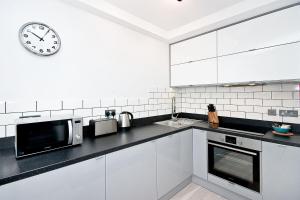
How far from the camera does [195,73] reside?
7.77ft

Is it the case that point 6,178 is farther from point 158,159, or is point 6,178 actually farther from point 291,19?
point 291,19

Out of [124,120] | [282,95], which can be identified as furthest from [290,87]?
[124,120]

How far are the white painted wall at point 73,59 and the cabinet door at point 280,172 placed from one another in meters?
1.67

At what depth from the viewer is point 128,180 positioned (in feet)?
4.73

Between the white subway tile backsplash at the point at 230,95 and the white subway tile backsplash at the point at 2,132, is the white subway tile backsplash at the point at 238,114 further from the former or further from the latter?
the white subway tile backsplash at the point at 2,132

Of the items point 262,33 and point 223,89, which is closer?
point 262,33

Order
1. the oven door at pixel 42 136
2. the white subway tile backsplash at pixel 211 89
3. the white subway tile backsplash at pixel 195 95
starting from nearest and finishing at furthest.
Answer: the oven door at pixel 42 136
the white subway tile backsplash at pixel 211 89
the white subway tile backsplash at pixel 195 95

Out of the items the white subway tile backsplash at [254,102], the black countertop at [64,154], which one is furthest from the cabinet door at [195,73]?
the black countertop at [64,154]

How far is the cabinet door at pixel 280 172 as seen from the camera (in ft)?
4.71

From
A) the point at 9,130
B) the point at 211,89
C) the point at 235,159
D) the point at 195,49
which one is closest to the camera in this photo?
the point at 9,130

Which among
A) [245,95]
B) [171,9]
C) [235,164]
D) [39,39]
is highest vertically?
[171,9]

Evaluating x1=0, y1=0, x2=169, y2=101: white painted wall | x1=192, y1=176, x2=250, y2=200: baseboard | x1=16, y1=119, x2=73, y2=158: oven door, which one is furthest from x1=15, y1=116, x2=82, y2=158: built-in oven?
x1=192, y1=176, x2=250, y2=200: baseboard

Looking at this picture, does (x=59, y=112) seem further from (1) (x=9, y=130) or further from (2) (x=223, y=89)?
(2) (x=223, y=89)

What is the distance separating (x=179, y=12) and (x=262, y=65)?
1.18 meters
